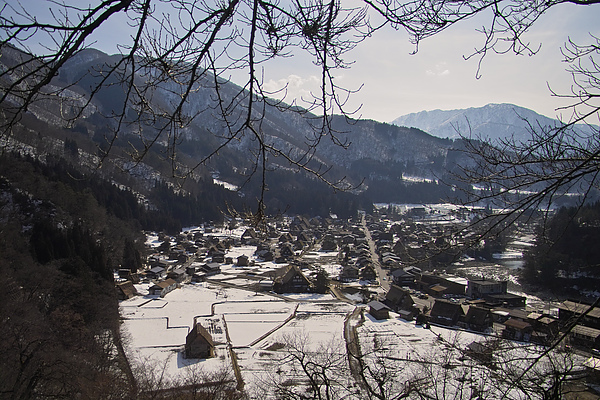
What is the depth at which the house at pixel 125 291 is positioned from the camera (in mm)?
19734

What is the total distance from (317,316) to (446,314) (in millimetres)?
6187

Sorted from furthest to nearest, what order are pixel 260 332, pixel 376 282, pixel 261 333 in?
pixel 376 282 < pixel 260 332 < pixel 261 333

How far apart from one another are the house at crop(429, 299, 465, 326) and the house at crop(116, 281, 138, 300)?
1563cm

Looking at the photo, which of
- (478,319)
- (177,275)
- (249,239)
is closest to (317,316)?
(478,319)

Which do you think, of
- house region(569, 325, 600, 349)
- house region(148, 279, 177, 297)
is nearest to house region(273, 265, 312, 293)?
house region(148, 279, 177, 297)

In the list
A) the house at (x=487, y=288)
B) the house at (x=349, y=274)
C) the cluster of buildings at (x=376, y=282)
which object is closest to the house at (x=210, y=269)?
the cluster of buildings at (x=376, y=282)

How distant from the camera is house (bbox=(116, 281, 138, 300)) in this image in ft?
64.7

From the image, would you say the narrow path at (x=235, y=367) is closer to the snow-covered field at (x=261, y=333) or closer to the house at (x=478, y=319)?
the snow-covered field at (x=261, y=333)

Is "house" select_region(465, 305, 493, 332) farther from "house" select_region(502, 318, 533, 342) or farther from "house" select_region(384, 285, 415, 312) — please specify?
"house" select_region(384, 285, 415, 312)

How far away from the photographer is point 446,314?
57.9 ft

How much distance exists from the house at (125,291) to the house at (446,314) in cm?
1563

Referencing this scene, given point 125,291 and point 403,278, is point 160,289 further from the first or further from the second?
point 403,278

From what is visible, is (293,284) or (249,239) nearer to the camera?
(293,284)

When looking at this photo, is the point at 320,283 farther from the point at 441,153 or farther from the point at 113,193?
the point at 441,153
